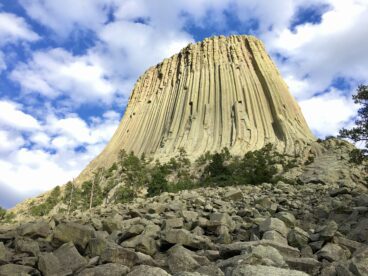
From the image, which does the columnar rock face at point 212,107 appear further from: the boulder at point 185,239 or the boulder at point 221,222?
the boulder at point 185,239

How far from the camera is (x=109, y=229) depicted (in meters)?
9.66

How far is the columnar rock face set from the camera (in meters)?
74.7

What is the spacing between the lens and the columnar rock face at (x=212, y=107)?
74688 millimetres

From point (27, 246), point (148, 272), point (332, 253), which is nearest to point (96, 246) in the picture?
point (27, 246)

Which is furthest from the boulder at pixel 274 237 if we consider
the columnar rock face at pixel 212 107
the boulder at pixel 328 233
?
the columnar rock face at pixel 212 107

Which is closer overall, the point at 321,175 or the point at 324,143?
the point at 321,175

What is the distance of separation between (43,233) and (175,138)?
69999 millimetres

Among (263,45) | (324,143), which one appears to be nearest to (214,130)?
(324,143)

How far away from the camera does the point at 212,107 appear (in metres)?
82.4

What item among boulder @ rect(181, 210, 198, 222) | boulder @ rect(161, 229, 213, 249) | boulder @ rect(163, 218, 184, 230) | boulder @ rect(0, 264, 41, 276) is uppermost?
boulder @ rect(181, 210, 198, 222)

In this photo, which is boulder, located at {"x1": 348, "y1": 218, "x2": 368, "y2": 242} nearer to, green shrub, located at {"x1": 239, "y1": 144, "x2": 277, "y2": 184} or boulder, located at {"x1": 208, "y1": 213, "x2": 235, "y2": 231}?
boulder, located at {"x1": 208, "y1": 213, "x2": 235, "y2": 231}

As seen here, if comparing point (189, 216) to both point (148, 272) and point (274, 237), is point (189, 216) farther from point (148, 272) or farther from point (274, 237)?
point (148, 272)

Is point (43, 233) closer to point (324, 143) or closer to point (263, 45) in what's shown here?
point (324, 143)

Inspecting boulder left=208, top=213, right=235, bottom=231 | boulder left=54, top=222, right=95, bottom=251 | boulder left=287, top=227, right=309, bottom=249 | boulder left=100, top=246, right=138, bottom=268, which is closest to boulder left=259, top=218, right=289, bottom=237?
boulder left=287, top=227, right=309, bottom=249
